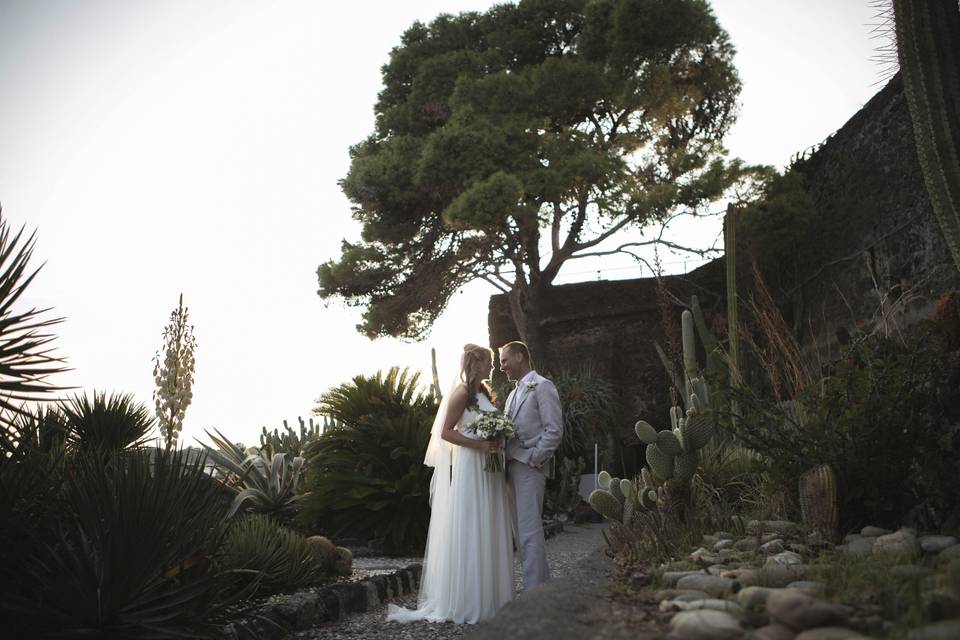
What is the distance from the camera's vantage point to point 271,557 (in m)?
4.71

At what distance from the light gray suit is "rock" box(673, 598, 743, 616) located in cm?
239

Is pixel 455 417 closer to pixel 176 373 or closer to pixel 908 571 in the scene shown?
pixel 176 373

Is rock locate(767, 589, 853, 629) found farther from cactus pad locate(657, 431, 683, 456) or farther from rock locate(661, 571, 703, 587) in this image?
cactus pad locate(657, 431, 683, 456)

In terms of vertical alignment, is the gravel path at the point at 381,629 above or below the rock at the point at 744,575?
below

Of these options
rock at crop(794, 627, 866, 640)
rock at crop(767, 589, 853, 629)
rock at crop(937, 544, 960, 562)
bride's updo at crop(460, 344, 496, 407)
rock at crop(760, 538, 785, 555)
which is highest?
bride's updo at crop(460, 344, 496, 407)

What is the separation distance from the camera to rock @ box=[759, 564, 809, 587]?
2734 mm

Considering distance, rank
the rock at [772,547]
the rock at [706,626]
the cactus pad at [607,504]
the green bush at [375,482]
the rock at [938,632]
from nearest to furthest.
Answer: the rock at [938,632], the rock at [706,626], the rock at [772,547], the cactus pad at [607,504], the green bush at [375,482]

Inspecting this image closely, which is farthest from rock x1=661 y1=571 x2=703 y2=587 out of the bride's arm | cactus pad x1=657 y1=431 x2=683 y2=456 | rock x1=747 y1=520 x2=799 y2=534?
cactus pad x1=657 y1=431 x2=683 y2=456

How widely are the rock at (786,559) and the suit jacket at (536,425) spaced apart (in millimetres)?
1759

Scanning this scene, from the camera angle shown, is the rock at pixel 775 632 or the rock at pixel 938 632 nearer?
the rock at pixel 938 632

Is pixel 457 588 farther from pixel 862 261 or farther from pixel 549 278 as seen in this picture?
pixel 549 278

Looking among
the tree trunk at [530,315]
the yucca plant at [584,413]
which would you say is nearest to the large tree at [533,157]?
the tree trunk at [530,315]

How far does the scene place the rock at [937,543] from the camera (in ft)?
10.6

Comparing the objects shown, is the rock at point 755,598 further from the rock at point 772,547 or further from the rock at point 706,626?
the rock at point 772,547
